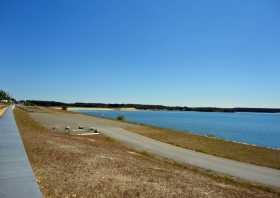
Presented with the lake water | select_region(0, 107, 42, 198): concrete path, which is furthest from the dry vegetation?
the lake water

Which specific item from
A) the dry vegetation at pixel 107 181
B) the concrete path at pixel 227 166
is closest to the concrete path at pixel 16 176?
the dry vegetation at pixel 107 181

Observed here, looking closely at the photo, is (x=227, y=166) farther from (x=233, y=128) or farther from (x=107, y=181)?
(x=233, y=128)

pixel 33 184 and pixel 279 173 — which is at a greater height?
pixel 33 184

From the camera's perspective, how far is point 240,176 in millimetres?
12758

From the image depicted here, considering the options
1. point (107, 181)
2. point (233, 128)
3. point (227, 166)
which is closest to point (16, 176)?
point (107, 181)

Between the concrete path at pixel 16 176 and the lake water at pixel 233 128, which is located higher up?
the concrete path at pixel 16 176

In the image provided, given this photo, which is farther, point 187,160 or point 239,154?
point 239,154

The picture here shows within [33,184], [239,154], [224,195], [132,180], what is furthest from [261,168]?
[33,184]

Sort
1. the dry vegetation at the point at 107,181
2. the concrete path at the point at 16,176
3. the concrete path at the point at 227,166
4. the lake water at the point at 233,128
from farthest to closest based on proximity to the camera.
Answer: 1. the lake water at the point at 233,128
2. the concrete path at the point at 227,166
3. the dry vegetation at the point at 107,181
4. the concrete path at the point at 16,176

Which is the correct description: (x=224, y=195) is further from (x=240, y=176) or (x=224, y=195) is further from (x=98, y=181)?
(x=240, y=176)

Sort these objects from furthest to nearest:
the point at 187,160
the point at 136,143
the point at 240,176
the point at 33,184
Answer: the point at 136,143, the point at 187,160, the point at 240,176, the point at 33,184

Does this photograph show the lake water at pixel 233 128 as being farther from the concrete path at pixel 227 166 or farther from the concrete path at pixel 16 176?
the concrete path at pixel 16 176

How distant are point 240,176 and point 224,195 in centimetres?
514

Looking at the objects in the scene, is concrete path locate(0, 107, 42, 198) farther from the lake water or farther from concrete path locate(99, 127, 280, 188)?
the lake water
